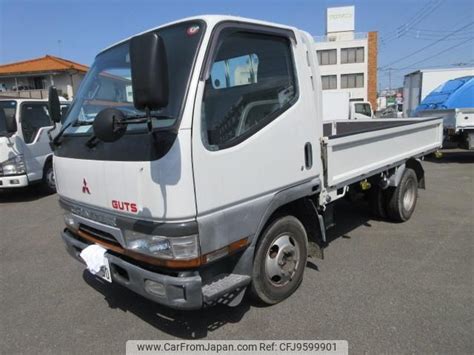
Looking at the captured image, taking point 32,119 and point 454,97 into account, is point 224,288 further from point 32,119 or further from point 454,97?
point 454,97

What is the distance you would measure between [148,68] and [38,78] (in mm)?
40825

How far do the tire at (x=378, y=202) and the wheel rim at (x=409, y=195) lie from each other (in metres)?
0.31

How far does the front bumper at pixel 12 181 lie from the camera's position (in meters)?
7.46

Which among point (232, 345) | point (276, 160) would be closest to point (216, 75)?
point (276, 160)

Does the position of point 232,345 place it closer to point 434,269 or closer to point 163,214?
point 163,214

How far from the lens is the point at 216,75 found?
250 cm

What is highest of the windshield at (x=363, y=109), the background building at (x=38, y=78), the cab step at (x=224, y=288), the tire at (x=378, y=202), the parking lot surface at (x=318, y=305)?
the background building at (x=38, y=78)

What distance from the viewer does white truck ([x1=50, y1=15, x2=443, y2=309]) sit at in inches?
87.1

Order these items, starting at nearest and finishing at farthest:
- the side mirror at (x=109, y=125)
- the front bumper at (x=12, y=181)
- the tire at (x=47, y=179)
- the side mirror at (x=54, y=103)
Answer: the side mirror at (x=109, y=125)
the side mirror at (x=54, y=103)
the front bumper at (x=12, y=181)
the tire at (x=47, y=179)

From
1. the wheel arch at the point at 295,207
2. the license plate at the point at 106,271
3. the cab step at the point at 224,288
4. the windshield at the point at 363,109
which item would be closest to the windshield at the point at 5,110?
the license plate at the point at 106,271

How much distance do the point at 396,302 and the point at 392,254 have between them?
112cm

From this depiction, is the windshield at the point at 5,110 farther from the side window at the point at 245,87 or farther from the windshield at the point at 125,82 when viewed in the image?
the side window at the point at 245,87

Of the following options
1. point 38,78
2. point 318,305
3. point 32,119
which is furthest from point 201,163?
point 38,78

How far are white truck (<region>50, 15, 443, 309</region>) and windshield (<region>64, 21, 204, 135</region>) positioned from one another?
0.01 metres
